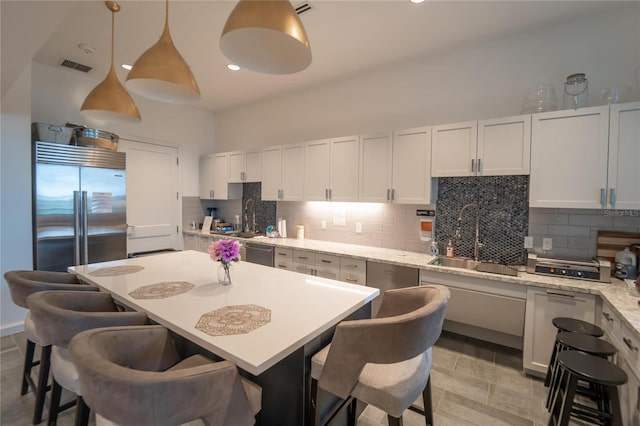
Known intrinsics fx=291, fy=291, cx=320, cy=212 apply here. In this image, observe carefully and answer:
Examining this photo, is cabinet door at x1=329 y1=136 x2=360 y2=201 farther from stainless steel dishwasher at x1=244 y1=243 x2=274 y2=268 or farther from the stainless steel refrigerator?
the stainless steel refrigerator

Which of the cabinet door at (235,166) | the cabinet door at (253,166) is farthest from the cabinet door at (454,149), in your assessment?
the cabinet door at (235,166)

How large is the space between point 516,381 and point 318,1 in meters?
3.51

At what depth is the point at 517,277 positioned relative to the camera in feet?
7.85

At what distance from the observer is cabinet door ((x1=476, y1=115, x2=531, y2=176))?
8.22 feet

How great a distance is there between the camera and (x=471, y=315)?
2631mm

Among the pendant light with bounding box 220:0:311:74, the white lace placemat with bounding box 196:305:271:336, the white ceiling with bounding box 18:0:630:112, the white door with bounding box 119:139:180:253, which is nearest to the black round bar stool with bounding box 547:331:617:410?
the white lace placemat with bounding box 196:305:271:336

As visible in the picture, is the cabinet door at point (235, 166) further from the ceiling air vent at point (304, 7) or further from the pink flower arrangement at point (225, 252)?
the pink flower arrangement at point (225, 252)

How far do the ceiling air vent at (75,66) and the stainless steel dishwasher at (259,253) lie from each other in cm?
302

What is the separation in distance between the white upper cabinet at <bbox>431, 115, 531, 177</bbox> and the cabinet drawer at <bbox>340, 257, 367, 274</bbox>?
1206 millimetres

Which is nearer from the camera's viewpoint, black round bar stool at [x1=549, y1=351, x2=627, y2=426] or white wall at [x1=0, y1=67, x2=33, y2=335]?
black round bar stool at [x1=549, y1=351, x2=627, y2=426]

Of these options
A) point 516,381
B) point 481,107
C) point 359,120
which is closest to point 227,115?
point 359,120

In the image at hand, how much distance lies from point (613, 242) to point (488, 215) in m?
0.93

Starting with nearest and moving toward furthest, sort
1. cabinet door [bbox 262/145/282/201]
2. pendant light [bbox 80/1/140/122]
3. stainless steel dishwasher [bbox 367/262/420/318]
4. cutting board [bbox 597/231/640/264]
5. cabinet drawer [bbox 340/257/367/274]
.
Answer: pendant light [bbox 80/1/140/122], cutting board [bbox 597/231/640/264], stainless steel dishwasher [bbox 367/262/420/318], cabinet drawer [bbox 340/257/367/274], cabinet door [bbox 262/145/282/201]

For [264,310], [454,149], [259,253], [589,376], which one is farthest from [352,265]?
[589,376]
